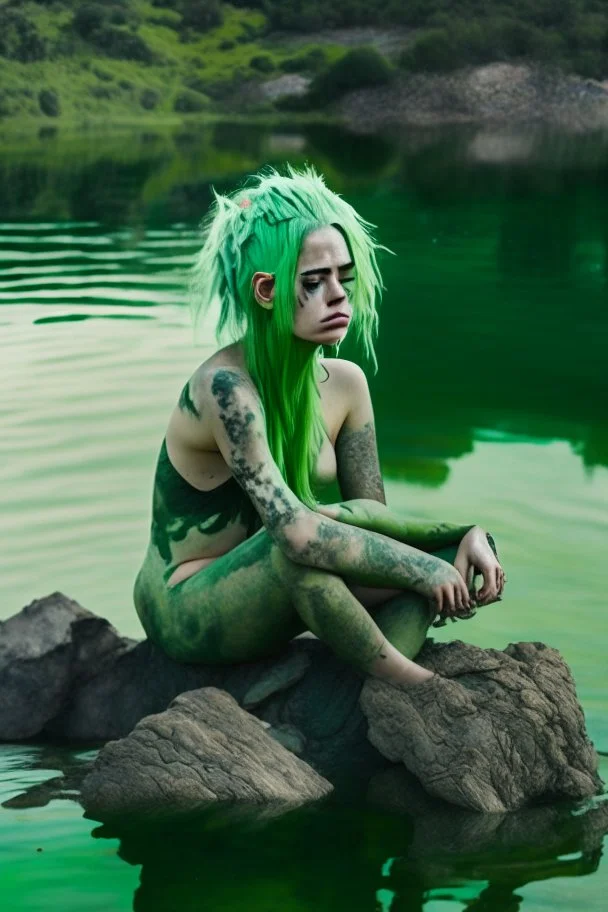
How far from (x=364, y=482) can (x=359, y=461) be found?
46 millimetres

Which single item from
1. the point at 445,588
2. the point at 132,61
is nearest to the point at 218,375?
the point at 445,588

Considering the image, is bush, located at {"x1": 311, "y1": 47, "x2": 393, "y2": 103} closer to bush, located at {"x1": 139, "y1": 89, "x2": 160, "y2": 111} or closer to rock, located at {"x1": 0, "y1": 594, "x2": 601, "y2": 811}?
bush, located at {"x1": 139, "y1": 89, "x2": 160, "y2": 111}

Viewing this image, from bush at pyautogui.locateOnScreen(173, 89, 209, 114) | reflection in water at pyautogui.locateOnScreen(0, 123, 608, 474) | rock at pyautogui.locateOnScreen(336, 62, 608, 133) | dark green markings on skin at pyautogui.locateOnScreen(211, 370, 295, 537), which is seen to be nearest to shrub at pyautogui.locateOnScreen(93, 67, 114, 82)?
bush at pyautogui.locateOnScreen(173, 89, 209, 114)

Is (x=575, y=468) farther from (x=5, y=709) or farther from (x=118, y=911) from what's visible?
(x=118, y=911)

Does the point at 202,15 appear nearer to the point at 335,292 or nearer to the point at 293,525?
the point at 335,292

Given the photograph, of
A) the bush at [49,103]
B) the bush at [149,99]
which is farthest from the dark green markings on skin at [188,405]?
the bush at [149,99]

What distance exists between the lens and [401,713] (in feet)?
10.4

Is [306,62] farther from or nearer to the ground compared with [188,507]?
farther from the ground

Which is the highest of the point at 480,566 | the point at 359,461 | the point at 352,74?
the point at 352,74

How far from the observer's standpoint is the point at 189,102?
31781 millimetres

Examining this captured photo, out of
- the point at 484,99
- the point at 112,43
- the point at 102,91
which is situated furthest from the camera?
the point at 112,43

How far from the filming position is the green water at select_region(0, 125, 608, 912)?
291 centimetres

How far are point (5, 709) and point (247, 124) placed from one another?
26986mm

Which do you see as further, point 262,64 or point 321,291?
point 262,64
